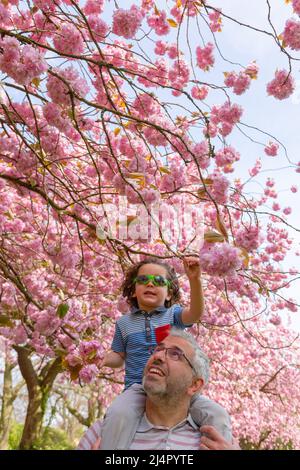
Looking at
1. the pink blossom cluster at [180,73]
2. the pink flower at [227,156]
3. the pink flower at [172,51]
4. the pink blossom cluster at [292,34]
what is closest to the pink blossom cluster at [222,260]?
the pink blossom cluster at [292,34]

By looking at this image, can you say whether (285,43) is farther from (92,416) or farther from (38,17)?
(92,416)

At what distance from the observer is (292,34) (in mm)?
3129

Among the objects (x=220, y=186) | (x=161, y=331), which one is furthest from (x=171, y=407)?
(x=220, y=186)

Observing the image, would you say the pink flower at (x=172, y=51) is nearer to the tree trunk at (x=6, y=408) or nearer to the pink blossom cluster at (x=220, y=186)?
the pink blossom cluster at (x=220, y=186)

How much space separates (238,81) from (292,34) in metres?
0.93

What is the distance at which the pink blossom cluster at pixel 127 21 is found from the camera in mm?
3086

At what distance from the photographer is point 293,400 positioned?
1496 cm

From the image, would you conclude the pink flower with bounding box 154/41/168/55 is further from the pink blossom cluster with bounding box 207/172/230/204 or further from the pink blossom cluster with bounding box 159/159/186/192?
the pink blossom cluster with bounding box 207/172/230/204

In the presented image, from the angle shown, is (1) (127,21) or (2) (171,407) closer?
(2) (171,407)

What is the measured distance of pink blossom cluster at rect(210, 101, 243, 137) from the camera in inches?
150

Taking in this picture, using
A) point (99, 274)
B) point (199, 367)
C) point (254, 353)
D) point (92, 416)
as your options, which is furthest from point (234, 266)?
point (92, 416)

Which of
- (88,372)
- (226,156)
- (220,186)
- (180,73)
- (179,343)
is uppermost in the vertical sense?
(180,73)

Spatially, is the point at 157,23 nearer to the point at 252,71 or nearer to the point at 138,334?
the point at 252,71

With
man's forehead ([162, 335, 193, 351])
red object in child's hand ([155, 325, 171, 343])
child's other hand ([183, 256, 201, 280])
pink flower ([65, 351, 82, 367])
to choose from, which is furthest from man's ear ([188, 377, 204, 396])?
pink flower ([65, 351, 82, 367])
